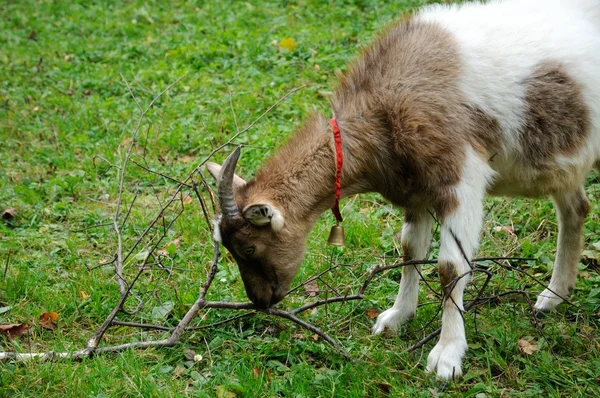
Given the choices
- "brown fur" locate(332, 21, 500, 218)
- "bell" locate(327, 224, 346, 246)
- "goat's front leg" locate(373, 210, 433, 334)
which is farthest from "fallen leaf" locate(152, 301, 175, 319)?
"brown fur" locate(332, 21, 500, 218)

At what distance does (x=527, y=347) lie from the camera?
4.43m

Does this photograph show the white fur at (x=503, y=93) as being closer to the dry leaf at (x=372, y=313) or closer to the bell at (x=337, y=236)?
the dry leaf at (x=372, y=313)

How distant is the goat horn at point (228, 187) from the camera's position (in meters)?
Result: 4.11

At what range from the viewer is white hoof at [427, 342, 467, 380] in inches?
165

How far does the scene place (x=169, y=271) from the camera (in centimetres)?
519

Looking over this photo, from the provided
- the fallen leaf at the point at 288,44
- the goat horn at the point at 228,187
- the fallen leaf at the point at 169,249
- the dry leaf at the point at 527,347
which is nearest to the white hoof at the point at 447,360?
the dry leaf at the point at 527,347

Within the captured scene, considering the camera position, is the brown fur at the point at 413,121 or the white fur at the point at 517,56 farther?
the white fur at the point at 517,56

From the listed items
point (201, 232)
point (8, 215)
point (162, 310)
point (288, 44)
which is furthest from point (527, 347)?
point (288, 44)

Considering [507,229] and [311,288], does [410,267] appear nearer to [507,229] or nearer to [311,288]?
[311,288]

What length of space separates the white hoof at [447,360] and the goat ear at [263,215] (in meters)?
1.12

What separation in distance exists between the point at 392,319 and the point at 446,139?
4.16 ft

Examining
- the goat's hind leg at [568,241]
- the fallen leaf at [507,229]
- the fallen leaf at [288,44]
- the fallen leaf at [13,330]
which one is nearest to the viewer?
the fallen leaf at [13,330]

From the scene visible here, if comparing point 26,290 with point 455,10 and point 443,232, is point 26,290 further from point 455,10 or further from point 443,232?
point 455,10

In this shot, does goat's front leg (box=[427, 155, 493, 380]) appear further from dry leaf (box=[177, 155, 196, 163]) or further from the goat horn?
dry leaf (box=[177, 155, 196, 163])
